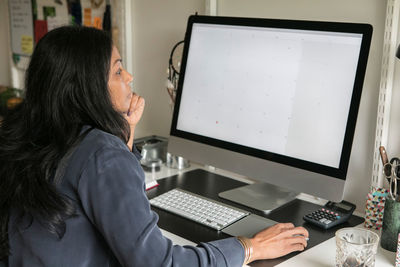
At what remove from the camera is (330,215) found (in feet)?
4.17

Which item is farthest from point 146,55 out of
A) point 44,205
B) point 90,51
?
point 44,205

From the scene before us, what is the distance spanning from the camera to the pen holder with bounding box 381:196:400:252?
3.61ft

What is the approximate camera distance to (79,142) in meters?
0.88

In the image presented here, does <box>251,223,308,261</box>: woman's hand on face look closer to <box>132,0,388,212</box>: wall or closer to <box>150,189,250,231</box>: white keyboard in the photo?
<box>150,189,250,231</box>: white keyboard

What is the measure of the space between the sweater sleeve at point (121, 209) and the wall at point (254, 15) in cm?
76

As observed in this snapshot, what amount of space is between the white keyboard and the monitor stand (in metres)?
0.09

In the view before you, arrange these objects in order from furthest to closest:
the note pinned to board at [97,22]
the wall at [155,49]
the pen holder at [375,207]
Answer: the note pinned to board at [97,22] → the wall at [155,49] → the pen holder at [375,207]

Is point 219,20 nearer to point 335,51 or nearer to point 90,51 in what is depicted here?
point 335,51

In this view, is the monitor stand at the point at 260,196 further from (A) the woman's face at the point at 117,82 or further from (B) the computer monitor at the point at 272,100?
(A) the woman's face at the point at 117,82

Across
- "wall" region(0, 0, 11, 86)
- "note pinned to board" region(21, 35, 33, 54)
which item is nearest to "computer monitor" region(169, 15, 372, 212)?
"note pinned to board" region(21, 35, 33, 54)

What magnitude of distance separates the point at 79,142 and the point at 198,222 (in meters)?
0.47

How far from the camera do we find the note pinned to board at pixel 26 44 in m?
2.69

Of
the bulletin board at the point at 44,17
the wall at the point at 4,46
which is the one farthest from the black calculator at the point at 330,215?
Result: the wall at the point at 4,46

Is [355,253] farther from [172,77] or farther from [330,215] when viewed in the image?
[172,77]
